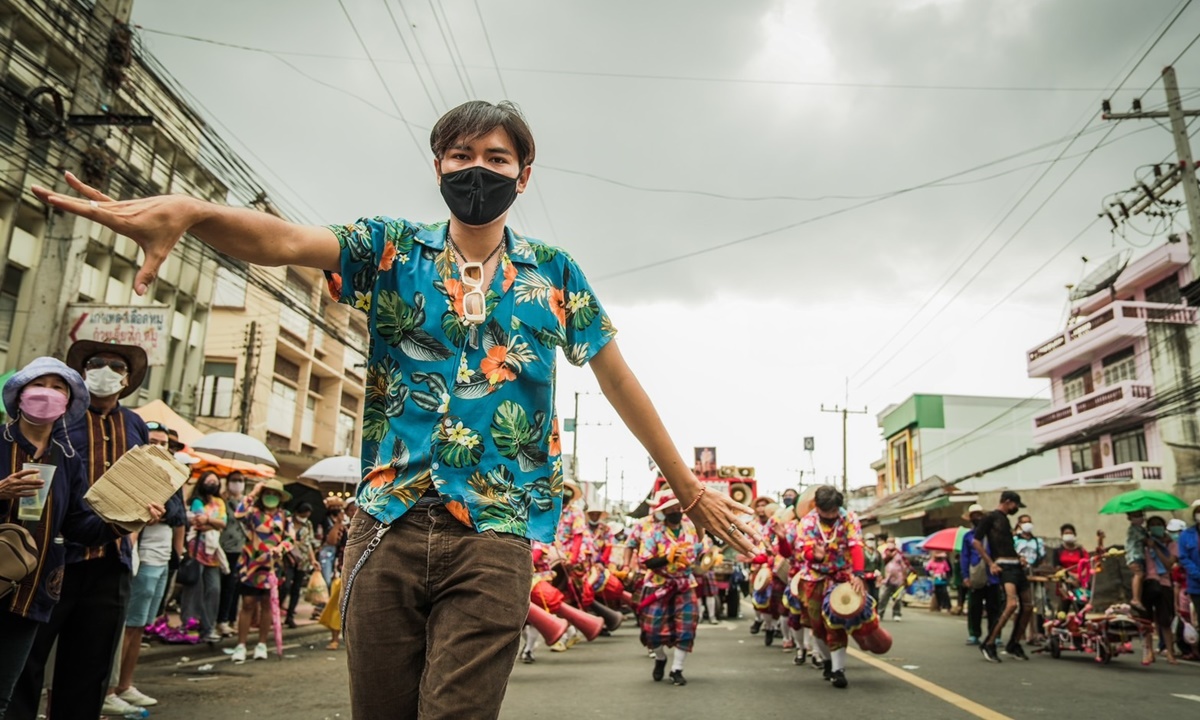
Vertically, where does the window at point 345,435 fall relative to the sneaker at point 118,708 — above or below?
above

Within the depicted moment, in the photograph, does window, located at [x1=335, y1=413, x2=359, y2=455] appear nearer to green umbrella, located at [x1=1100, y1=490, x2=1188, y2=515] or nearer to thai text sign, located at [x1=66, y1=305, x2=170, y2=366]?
thai text sign, located at [x1=66, y1=305, x2=170, y2=366]

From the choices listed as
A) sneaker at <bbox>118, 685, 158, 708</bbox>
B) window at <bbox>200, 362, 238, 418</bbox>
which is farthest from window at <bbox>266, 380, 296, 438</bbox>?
sneaker at <bbox>118, 685, 158, 708</bbox>

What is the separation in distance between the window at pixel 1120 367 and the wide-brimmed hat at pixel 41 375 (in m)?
32.7

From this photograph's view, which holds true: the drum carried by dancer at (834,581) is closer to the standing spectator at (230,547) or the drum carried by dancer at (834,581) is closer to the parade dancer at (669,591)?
the parade dancer at (669,591)

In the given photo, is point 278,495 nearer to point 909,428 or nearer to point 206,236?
point 206,236

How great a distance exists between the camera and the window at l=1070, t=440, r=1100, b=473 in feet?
110

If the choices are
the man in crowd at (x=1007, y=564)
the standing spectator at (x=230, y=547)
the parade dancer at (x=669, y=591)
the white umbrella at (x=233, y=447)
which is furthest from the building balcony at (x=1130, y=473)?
the standing spectator at (x=230, y=547)

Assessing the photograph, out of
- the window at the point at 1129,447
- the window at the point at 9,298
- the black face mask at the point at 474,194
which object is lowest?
the black face mask at the point at 474,194

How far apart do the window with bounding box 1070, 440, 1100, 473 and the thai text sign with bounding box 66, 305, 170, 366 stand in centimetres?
3201

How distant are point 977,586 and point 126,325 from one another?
1181 centimetres

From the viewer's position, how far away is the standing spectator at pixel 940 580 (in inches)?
963

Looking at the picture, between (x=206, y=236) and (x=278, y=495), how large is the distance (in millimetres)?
8953

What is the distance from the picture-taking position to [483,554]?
78.1 inches

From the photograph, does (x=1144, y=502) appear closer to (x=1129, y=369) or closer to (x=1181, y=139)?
(x=1181, y=139)
